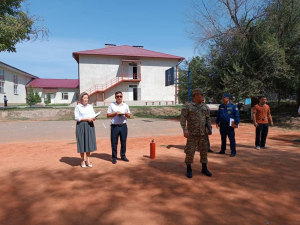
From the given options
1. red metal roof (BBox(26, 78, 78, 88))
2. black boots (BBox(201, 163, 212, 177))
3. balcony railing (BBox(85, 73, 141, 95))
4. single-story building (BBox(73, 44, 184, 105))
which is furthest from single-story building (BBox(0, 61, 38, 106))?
A: black boots (BBox(201, 163, 212, 177))

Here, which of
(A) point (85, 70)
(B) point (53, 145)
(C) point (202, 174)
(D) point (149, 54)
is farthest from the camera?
(D) point (149, 54)

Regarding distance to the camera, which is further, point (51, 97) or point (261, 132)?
point (51, 97)

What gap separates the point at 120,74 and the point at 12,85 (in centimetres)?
1975

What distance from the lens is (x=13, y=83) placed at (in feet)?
119

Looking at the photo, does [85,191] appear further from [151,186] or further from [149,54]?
[149,54]

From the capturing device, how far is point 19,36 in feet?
57.4

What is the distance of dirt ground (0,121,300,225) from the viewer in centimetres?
287

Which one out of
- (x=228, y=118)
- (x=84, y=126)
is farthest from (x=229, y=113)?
(x=84, y=126)

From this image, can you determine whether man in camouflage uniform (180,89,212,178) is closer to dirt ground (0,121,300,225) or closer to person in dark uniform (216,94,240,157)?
dirt ground (0,121,300,225)

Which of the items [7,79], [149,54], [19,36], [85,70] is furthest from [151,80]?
[7,79]

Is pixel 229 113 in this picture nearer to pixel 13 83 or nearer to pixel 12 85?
pixel 12 85

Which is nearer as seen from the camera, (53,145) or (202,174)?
(202,174)

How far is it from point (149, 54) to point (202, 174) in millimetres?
28939

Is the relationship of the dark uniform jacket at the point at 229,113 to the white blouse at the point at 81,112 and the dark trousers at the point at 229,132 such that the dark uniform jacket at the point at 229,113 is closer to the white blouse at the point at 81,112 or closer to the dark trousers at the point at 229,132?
the dark trousers at the point at 229,132
